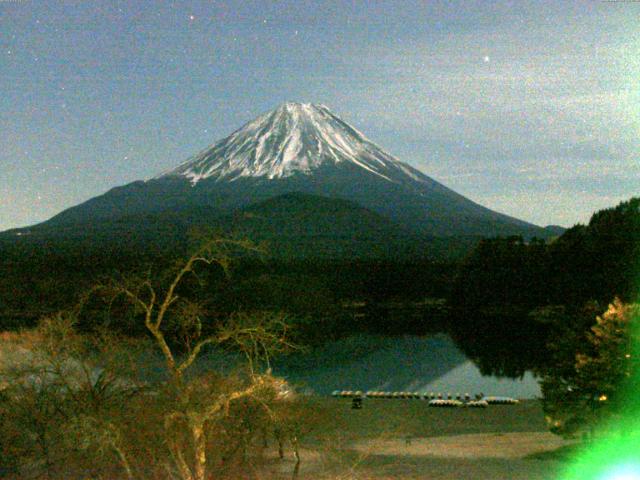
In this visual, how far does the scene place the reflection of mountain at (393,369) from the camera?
36875mm

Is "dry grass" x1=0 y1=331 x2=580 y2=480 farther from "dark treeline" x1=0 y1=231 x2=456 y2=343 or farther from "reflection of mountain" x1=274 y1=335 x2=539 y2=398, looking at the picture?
"dark treeline" x1=0 y1=231 x2=456 y2=343

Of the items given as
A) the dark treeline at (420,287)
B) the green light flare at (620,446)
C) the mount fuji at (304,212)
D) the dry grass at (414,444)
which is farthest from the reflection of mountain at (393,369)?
the mount fuji at (304,212)

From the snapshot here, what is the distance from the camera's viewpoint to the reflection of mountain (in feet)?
121

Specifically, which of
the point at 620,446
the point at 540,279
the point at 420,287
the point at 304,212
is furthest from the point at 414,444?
the point at 304,212

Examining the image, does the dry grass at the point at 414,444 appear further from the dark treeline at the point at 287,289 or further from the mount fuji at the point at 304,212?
the mount fuji at the point at 304,212

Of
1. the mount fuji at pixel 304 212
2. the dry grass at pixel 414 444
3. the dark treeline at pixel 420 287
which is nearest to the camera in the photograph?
the dry grass at pixel 414 444

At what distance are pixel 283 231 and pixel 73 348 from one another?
477 feet

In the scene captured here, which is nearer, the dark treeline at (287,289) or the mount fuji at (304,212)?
the dark treeline at (287,289)

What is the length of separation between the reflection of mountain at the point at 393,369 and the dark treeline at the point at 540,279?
16.9 ft

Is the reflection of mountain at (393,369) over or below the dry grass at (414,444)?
below

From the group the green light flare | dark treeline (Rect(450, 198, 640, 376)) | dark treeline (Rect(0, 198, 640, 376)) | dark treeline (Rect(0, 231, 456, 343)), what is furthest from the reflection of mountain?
the green light flare

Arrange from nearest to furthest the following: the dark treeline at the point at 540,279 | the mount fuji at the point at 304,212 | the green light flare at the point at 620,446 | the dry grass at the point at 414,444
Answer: the green light flare at the point at 620,446, the dry grass at the point at 414,444, the dark treeline at the point at 540,279, the mount fuji at the point at 304,212

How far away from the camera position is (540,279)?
7481cm

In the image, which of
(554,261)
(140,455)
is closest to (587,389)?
(140,455)
